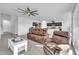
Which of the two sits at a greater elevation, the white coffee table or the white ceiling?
the white ceiling

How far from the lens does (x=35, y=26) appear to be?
5.45 ft

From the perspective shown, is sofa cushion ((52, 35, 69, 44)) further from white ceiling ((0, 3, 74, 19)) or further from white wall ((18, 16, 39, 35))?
white wall ((18, 16, 39, 35))

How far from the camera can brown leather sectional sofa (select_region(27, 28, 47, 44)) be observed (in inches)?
65.5

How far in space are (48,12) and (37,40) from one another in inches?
20.6

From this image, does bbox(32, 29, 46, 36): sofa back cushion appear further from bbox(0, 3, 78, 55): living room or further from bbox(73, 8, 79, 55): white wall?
bbox(73, 8, 79, 55): white wall

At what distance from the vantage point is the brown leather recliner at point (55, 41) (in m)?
1.60

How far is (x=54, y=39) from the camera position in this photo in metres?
1.65

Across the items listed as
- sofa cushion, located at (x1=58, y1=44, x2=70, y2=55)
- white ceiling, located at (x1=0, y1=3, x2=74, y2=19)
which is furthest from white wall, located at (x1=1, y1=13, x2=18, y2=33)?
sofa cushion, located at (x1=58, y1=44, x2=70, y2=55)

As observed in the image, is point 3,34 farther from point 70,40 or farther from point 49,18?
point 70,40

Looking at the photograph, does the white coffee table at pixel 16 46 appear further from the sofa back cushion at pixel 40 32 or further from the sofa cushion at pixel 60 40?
the sofa cushion at pixel 60 40

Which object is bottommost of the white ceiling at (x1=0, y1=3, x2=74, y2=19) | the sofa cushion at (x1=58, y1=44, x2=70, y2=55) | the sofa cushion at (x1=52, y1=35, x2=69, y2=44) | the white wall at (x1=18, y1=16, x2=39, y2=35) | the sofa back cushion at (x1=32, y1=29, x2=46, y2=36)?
the sofa cushion at (x1=58, y1=44, x2=70, y2=55)

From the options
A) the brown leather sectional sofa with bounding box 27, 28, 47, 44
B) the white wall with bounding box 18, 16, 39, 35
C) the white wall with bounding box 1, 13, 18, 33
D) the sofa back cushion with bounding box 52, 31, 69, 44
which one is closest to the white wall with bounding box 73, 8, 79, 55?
the sofa back cushion with bounding box 52, 31, 69, 44

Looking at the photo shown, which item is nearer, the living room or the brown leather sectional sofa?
the living room

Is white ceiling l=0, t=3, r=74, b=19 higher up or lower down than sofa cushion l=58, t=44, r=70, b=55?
higher up
